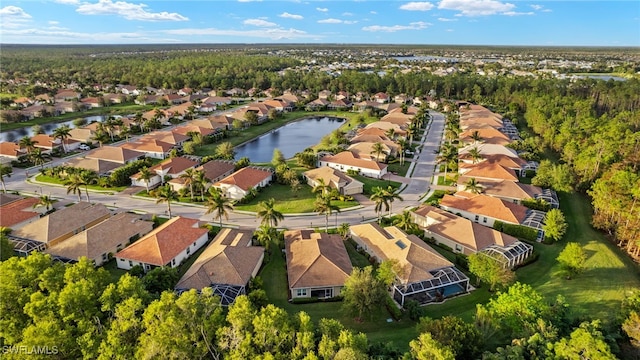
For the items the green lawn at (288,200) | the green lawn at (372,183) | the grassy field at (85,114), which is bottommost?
the green lawn at (288,200)

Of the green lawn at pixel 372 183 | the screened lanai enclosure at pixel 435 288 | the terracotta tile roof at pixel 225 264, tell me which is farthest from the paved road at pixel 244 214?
the screened lanai enclosure at pixel 435 288

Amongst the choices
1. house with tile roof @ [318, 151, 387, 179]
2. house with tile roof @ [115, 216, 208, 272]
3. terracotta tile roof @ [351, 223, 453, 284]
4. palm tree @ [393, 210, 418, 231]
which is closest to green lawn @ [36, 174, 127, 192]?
house with tile roof @ [115, 216, 208, 272]

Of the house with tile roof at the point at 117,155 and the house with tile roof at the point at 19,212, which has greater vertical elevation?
Answer: the house with tile roof at the point at 117,155

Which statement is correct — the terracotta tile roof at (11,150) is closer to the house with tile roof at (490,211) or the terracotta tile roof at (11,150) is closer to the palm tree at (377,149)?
the palm tree at (377,149)

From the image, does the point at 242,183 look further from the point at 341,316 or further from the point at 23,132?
the point at 23,132

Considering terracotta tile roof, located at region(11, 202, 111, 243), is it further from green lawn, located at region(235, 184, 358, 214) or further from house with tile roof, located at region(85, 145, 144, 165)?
house with tile roof, located at region(85, 145, 144, 165)
